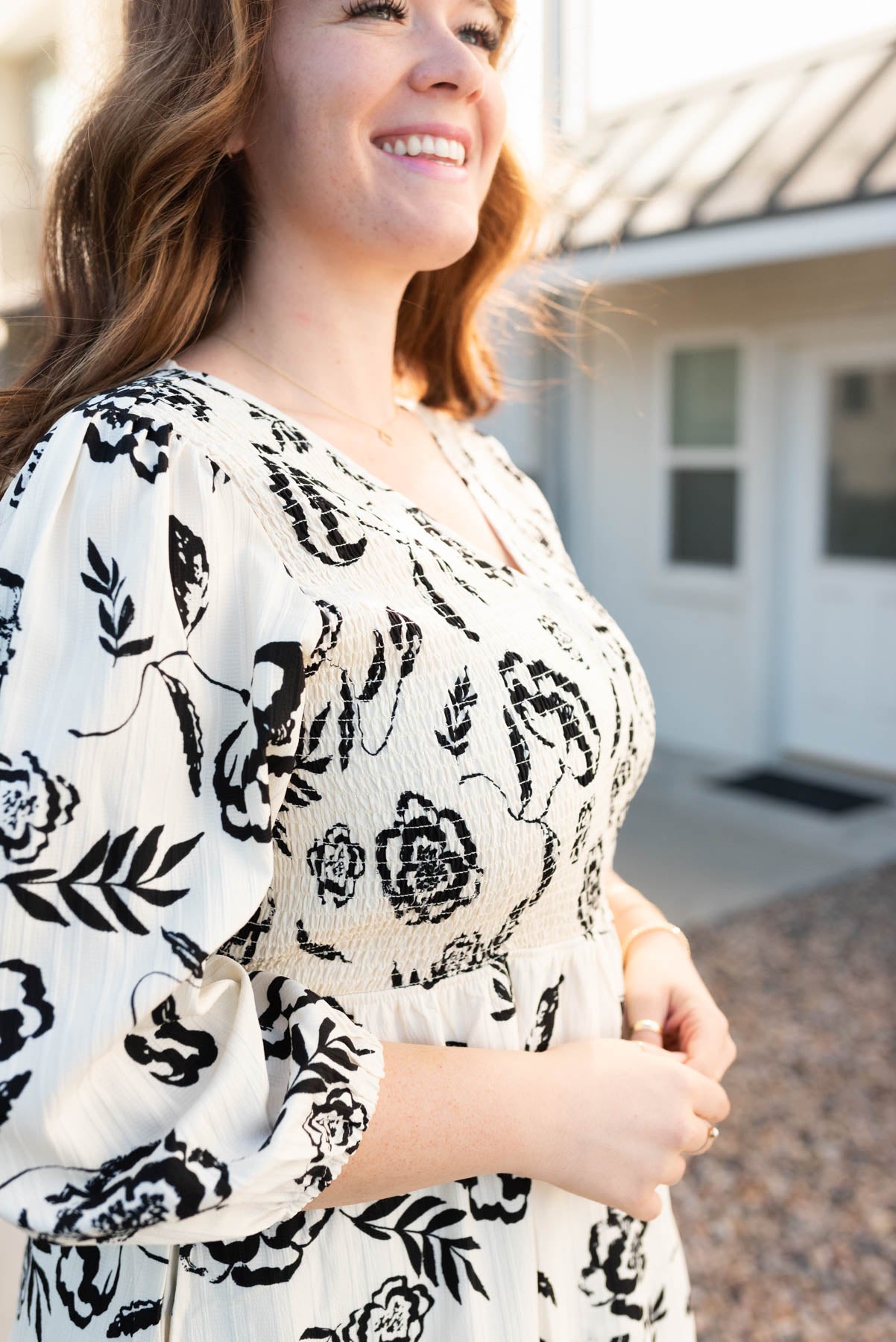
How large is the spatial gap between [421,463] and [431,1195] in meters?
0.84

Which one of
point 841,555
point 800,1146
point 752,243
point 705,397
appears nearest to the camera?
point 800,1146

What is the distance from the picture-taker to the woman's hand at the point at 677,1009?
1.32m

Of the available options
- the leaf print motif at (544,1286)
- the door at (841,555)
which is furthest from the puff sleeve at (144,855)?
the door at (841,555)

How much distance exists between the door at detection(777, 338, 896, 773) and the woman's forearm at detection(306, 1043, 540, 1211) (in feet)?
20.8

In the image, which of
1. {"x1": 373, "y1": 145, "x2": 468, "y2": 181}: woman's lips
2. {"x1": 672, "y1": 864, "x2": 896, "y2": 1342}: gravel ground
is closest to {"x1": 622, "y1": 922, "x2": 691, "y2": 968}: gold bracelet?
{"x1": 373, "y1": 145, "x2": 468, "y2": 181}: woman's lips

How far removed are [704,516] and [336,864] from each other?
708 cm

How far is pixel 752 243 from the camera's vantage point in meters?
5.84

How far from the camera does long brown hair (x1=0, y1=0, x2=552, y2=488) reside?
115cm

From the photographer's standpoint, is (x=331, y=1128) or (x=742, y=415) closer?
(x=331, y=1128)

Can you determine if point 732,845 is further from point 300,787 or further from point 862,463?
point 300,787

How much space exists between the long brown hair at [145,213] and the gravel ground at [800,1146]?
2.47 metres

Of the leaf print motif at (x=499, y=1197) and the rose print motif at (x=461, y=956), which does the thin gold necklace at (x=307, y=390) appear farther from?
the leaf print motif at (x=499, y=1197)

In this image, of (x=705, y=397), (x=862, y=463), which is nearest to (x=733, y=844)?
(x=862, y=463)

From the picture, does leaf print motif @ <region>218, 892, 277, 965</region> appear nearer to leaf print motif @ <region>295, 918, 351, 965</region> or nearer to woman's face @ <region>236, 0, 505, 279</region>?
leaf print motif @ <region>295, 918, 351, 965</region>
